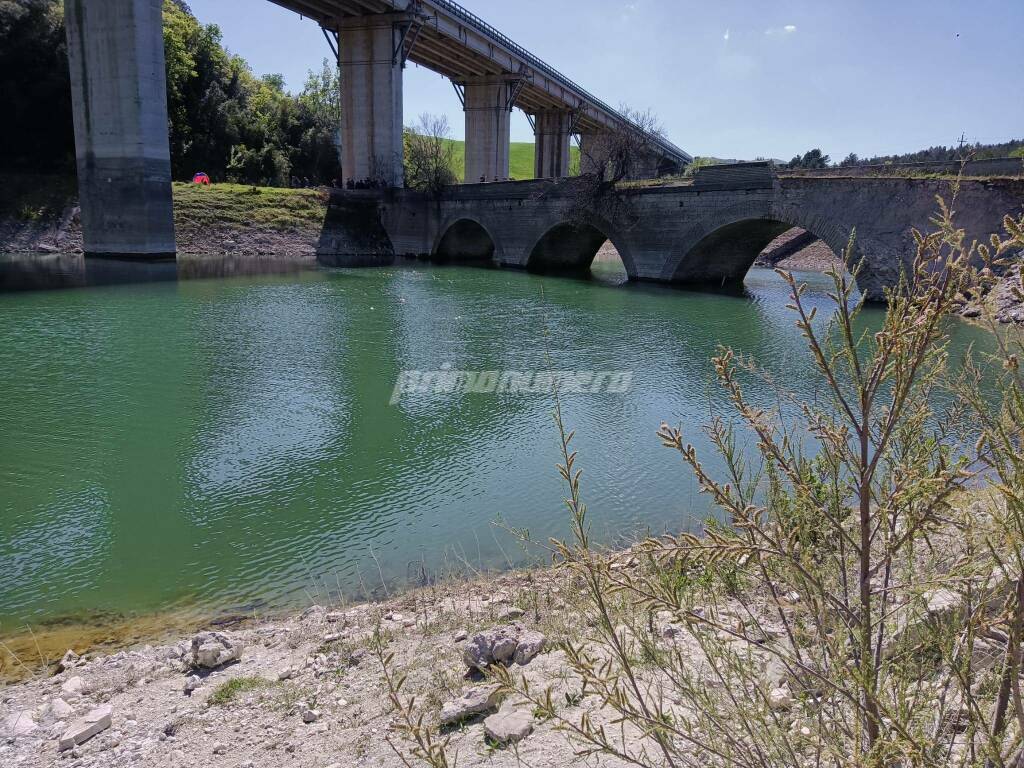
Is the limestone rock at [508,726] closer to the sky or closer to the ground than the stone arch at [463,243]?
closer to the ground

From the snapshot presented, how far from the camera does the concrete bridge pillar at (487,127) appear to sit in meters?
49.0

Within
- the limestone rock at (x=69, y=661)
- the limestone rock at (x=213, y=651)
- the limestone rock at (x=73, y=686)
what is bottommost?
the limestone rock at (x=69, y=661)

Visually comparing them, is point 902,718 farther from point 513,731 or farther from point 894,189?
point 894,189

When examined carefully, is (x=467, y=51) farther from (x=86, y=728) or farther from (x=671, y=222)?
(x=86, y=728)

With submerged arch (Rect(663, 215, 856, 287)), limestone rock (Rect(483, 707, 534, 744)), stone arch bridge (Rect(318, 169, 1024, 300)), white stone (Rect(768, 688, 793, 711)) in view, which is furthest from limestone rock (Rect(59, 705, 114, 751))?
submerged arch (Rect(663, 215, 856, 287))

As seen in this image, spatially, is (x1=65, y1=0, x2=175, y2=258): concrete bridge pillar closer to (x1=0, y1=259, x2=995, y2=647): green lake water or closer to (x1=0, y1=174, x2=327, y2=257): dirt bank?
(x1=0, y1=174, x2=327, y2=257): dirt bank

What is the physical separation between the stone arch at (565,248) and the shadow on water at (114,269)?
11.2 metres

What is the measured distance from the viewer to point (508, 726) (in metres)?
2.88

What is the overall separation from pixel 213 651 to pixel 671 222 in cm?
2638

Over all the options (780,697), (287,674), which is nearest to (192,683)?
(287,674)

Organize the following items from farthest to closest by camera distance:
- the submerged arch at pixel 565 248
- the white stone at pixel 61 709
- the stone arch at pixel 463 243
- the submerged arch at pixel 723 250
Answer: the stone arch at pixel 463 243 < the submerged arch at pixel 565 248 < the submerged arch at pixel 723 250 < the white stone at pixel 61 709

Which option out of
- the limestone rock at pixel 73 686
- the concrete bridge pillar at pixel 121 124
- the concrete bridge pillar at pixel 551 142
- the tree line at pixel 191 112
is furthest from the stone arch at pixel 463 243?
the limestone rock at pixel 73 686

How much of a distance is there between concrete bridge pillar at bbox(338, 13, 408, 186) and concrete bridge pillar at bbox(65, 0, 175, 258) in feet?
42.6

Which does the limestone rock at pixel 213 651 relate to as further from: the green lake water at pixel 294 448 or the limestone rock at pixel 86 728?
the green lake water at pixel 294 448
